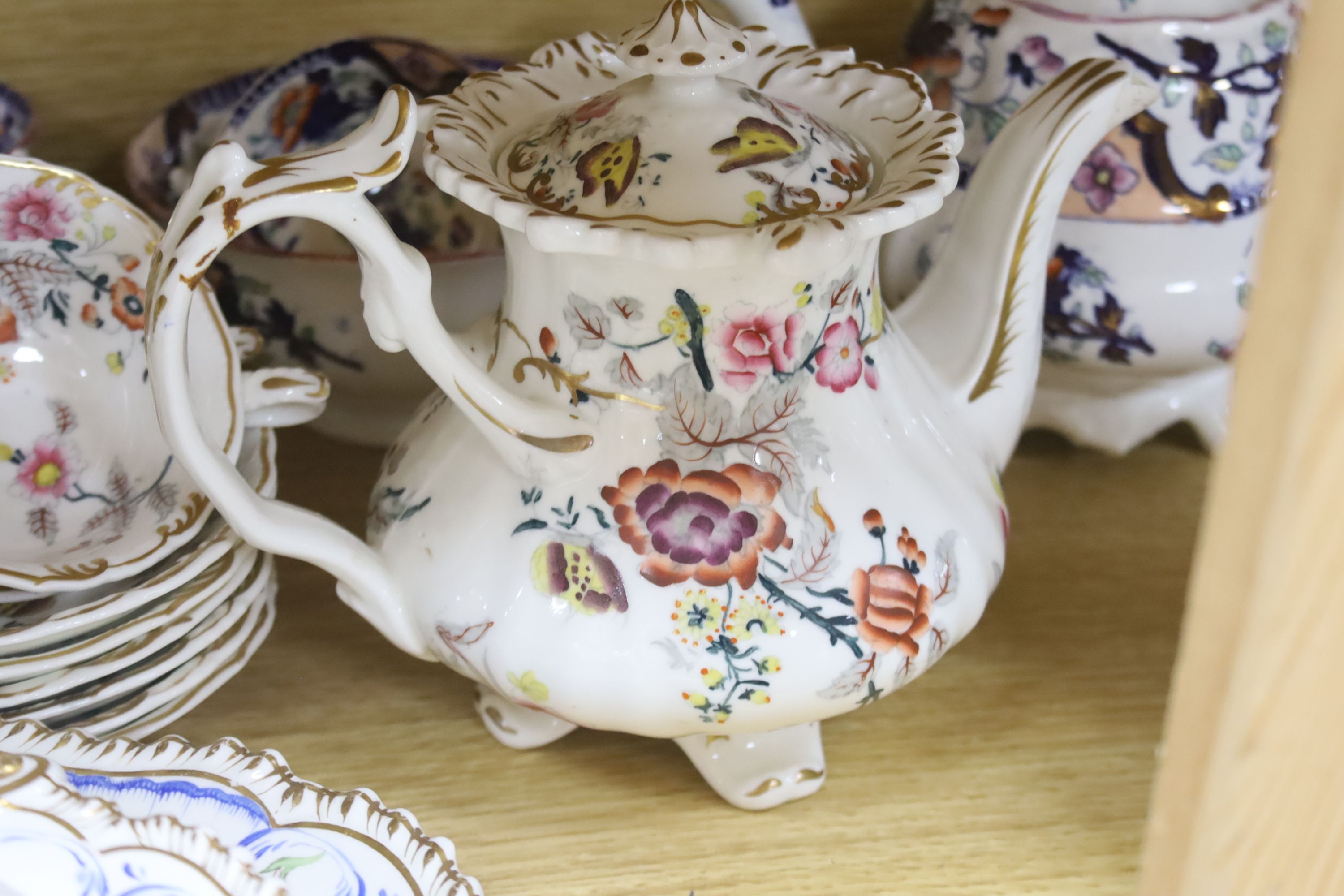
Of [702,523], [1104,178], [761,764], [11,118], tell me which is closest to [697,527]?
[702,523]

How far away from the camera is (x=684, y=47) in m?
0.37

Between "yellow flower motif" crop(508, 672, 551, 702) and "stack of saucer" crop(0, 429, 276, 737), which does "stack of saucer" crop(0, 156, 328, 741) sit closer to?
"stack of saucer" crop(0, 429, 276, 737)

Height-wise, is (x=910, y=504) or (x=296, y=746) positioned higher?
(x=910, y=504)

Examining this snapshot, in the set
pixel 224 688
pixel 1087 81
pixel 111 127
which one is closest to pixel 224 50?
pixel 111 127

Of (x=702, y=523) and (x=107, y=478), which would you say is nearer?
(x=702, y=523)

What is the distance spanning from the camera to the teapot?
358 mm

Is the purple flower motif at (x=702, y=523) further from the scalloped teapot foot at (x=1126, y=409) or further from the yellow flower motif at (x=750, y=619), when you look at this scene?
the scalloped teapot foot at (x=1126, y=409)

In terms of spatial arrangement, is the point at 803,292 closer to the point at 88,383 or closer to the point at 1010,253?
the point at 1010,253

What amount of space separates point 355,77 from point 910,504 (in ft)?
1.18

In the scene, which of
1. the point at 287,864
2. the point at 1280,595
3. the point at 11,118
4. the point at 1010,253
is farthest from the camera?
the point at 11,118

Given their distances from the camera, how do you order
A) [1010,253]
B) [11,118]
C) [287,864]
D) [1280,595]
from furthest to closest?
1. [11,118]
2. [1010,253]
3. [287,864]
4. [1280,595]

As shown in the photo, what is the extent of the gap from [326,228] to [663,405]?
0.28 m

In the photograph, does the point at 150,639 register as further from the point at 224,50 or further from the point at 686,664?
the point at 224,50

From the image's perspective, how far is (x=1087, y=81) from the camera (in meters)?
0.44
